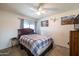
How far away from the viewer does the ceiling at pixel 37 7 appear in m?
1.34

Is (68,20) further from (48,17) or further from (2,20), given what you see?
(2,20)

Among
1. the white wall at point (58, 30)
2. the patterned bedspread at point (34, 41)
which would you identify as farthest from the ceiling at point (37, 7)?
the patterned bedspread at point (34, 41)

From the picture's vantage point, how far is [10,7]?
136 cm

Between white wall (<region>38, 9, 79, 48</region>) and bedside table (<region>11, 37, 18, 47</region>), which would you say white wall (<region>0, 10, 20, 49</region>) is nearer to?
bedside table (<region>11, 37, 18, 47</region>)

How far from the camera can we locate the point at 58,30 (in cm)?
147

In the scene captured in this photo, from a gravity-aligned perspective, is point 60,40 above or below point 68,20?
below

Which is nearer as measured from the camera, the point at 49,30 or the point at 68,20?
the point at 68,20

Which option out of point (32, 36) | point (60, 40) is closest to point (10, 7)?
point (32, 36)

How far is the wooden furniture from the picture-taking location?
138 centimetres

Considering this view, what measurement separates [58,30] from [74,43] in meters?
0.35

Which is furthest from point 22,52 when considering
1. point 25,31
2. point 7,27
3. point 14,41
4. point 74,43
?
point 74,43

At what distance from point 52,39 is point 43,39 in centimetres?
17

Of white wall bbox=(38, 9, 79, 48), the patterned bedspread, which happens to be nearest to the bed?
the patterned bedspread

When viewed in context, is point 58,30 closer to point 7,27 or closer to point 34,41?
point 34,41
